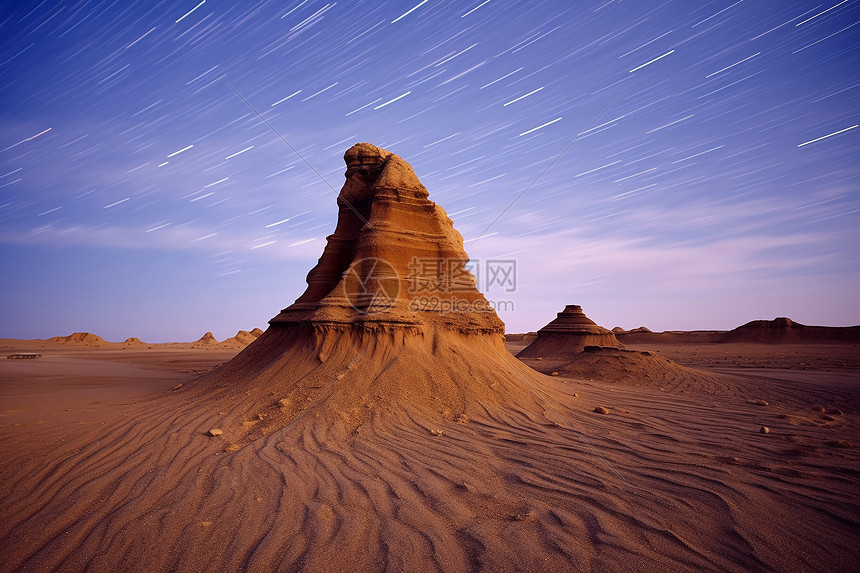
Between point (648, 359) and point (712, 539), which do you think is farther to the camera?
point (648, 359)

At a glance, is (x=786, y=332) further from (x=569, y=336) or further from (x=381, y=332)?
(x=381, y=332)

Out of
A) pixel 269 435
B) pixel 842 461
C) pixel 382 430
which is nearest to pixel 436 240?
pixel 382 430

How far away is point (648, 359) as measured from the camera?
19.8 meters

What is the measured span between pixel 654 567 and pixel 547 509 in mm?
1301

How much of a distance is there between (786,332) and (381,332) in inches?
2512

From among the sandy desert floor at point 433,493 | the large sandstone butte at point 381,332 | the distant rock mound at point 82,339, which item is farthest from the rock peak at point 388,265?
the distant rock mound at point 82,339

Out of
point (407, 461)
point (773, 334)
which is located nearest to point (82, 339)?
point (407, 461)

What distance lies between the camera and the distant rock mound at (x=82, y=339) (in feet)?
248

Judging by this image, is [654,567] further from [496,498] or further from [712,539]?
[496,498]

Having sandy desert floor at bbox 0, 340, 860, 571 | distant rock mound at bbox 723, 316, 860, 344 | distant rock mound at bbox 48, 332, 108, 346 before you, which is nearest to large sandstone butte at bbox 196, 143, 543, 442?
sandy desert floor at bbox 0, 340, 860, 571

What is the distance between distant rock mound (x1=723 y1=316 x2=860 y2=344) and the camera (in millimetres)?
48906

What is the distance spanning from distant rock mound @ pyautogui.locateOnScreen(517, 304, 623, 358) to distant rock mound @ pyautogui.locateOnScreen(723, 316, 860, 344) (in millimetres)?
34393

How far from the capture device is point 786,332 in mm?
52500

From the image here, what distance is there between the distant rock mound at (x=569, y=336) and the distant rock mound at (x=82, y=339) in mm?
82846
